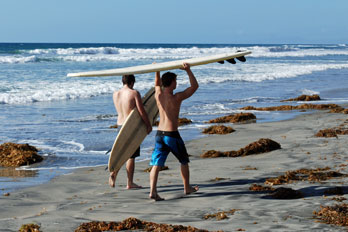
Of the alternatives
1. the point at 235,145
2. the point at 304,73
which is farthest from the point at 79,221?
the point at 304,73

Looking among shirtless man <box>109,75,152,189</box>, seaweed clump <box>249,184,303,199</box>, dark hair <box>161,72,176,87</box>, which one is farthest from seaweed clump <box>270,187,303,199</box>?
shirtless man <box>109,75,152,189</box>

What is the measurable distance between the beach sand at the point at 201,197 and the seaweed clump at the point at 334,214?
0.11 metres

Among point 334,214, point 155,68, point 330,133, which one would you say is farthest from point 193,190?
point 330,133

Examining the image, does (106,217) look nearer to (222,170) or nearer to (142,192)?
(142,192)

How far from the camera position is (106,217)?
5.21 meters

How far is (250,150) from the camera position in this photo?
889cm

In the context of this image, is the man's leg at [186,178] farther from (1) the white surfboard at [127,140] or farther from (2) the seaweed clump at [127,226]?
(2) the seaweed clump at [127,226]

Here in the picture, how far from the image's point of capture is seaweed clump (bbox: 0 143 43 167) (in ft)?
27.9

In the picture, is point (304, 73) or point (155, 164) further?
point (304, 73)

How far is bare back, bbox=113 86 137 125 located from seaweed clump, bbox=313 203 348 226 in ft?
9.08

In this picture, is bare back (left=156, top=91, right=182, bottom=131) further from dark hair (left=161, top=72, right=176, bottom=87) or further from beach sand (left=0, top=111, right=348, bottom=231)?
beach sand (left=0, top=111, right=348, bottom=231)

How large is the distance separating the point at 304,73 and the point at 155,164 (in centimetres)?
3012

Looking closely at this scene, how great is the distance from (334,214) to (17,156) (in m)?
5.66

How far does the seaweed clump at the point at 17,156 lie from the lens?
8.50 meters
